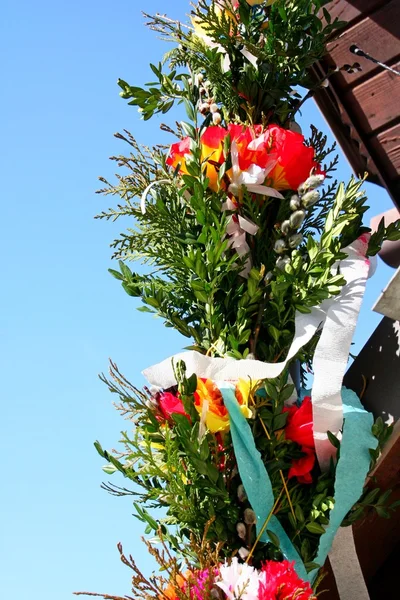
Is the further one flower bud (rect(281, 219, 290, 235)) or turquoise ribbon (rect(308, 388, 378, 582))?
flower bud (rect(281, 219, 290, 235))

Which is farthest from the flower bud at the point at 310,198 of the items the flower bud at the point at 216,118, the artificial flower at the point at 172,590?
the artificial flower at the point at 172,590

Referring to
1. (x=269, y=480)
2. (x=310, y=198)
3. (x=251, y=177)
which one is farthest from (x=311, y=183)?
(x=269, y=480)

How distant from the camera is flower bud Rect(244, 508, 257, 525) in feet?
5.43

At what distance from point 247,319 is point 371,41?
4.20 ft

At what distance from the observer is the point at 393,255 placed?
8.29 feet

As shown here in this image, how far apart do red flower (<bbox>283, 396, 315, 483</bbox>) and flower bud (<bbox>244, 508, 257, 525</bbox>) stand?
125 millimetres

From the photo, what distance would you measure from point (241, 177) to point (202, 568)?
0.95 meters

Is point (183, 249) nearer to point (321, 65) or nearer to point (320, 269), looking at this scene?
point (320, 269)

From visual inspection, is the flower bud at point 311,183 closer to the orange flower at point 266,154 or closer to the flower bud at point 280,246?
the orange flower at point 266,154

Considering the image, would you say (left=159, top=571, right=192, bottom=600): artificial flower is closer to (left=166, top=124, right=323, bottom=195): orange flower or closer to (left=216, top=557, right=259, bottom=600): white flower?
(left=216, top=557, right=259, bottom=600): white flower

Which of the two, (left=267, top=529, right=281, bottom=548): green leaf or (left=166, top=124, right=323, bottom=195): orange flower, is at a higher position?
(left=166, top=124, right=323, bottom=195): orange flower

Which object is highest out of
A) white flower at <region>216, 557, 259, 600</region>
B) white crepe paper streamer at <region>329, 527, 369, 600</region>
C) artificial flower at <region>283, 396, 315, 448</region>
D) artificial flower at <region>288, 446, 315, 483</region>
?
artificial flower at <region>283, 396, 315, 448</region>

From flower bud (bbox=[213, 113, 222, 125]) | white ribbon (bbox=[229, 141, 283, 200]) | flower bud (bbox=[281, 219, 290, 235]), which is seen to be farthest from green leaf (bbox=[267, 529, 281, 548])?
Result: flower bud (bbox=[213, 113, 222, 125])

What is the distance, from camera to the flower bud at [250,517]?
1.65m
